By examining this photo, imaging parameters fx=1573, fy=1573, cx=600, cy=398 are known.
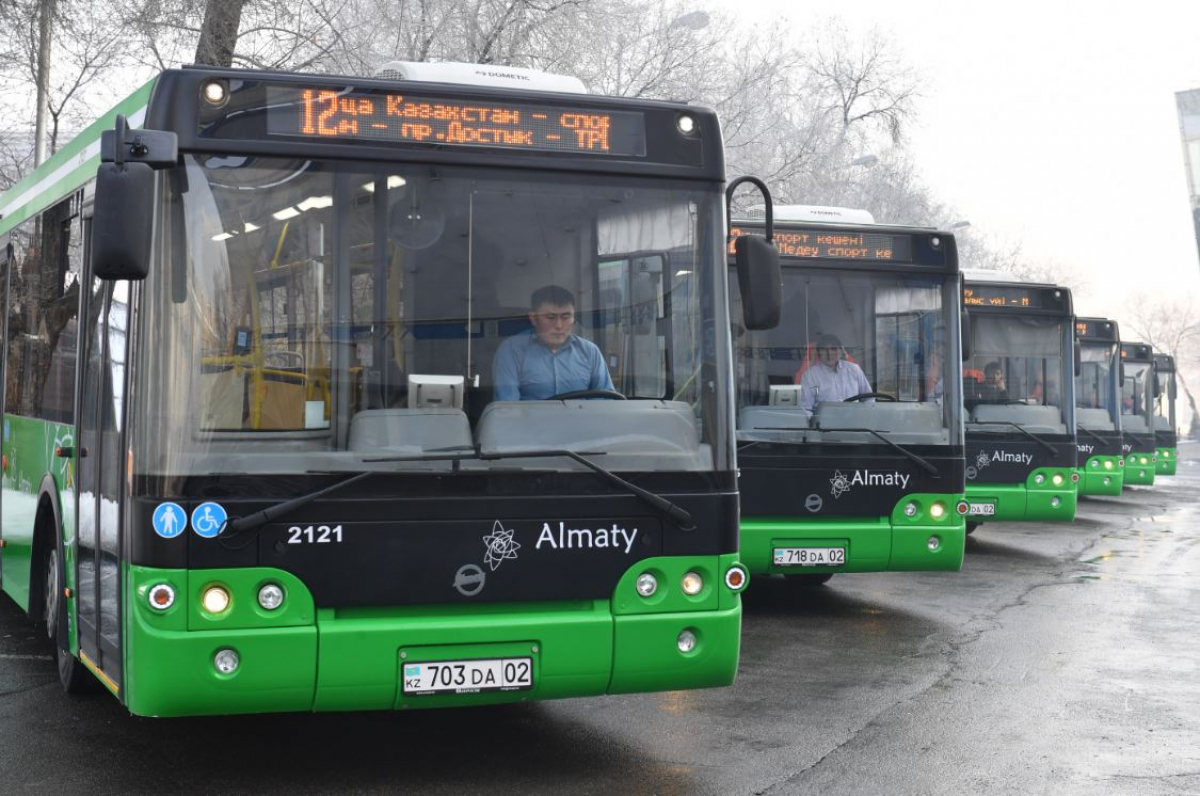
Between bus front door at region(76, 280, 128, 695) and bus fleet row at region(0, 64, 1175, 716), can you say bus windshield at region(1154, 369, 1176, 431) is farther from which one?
bus front door at region(76, 280, 128, 695)

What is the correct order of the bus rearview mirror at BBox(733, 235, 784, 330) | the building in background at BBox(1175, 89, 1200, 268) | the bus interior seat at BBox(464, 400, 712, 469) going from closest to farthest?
the bus interior seat at BBox(464, 400, 712, 469) → the bus rearview mirror at BBox(733, 235, 784, 330) → the building in background at BBox(1175, 89, 1200, 268)

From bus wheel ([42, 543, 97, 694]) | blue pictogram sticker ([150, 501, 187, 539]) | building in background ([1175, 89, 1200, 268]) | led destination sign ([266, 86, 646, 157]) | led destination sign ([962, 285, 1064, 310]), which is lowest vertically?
bus wheel ([42, 543, 97, 694])

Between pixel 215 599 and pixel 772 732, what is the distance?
2.81 m

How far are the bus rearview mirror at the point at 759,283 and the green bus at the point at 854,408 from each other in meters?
4.17

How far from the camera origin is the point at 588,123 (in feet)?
21.1

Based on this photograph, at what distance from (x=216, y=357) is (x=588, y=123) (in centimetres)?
178

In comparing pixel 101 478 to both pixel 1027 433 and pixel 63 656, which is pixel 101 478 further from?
pixel 1027 433

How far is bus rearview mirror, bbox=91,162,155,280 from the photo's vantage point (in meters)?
5.46

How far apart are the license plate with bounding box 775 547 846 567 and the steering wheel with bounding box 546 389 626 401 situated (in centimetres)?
485

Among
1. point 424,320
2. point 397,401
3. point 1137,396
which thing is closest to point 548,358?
point 424,320

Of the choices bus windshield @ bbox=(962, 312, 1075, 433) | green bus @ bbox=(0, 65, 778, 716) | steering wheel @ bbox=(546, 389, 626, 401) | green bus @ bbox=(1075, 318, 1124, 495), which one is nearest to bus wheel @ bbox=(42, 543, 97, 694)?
green bus @ bbox=(0, 65, 778, 716)

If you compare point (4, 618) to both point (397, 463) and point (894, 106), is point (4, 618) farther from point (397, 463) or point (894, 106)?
point (894, 106)

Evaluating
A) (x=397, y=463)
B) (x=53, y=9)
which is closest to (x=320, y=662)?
(x=397, y=463)

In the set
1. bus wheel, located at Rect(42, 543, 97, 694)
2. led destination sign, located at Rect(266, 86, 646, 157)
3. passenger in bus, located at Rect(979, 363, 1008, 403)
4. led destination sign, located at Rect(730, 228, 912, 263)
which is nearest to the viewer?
led destination sign, located at Rect(266, 86, 646, 157)
